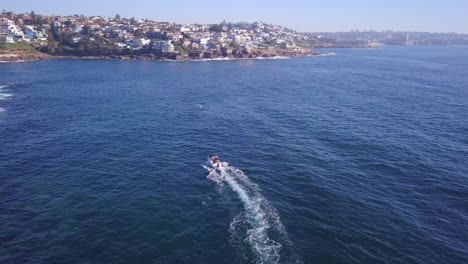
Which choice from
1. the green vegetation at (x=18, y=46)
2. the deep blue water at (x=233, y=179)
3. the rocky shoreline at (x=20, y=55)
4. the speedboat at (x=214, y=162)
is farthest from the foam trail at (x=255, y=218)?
the green vegetation at (x=18, y=46)

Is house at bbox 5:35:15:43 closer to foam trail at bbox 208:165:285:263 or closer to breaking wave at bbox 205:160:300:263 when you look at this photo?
foam trail at bbox 208:165:285:263

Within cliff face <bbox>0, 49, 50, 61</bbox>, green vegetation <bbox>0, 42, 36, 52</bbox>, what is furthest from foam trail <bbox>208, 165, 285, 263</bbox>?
green vegetation <bbox>0, 42, 36, 52</bbox>

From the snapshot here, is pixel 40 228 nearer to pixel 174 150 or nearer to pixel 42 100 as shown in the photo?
pixel 174 150

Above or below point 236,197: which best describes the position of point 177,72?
above

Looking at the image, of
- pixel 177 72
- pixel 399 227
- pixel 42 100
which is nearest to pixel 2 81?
pixel 42 100

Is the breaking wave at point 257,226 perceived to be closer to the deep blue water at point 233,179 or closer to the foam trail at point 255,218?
the foam trail at point 255,218

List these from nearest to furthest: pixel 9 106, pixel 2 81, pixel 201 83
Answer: pixel 9 106 → pixel 2 81 → pixel 201 83
